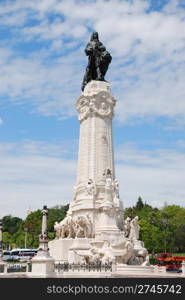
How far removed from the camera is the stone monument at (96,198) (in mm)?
39969

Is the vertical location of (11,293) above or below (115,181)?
below

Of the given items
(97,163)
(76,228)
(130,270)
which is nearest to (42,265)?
(130,270)

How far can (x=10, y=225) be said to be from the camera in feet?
447

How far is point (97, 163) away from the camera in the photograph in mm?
47219

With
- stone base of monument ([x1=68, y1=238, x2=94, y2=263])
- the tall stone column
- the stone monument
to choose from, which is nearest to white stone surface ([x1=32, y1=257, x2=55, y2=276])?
the stone monument

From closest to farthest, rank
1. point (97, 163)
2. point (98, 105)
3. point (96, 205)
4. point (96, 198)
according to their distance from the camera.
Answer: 1. point (96, 205)
2. point (96, 198)
3. point (97, 163)
4. point (98, 105)

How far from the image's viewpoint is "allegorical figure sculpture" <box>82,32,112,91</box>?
174ft

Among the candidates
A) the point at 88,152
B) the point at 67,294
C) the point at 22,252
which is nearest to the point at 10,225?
the point at 22,252

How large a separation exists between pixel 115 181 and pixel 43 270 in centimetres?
1842

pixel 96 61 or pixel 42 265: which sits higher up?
pixel 96 61

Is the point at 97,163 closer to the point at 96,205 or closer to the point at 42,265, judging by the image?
the point at 96,205

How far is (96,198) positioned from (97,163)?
13.1 ft

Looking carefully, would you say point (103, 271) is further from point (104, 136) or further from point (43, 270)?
point (104, 136)

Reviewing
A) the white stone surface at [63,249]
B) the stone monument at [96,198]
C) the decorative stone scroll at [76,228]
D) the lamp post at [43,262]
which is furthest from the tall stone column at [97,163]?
the lamp post at [43,262]
